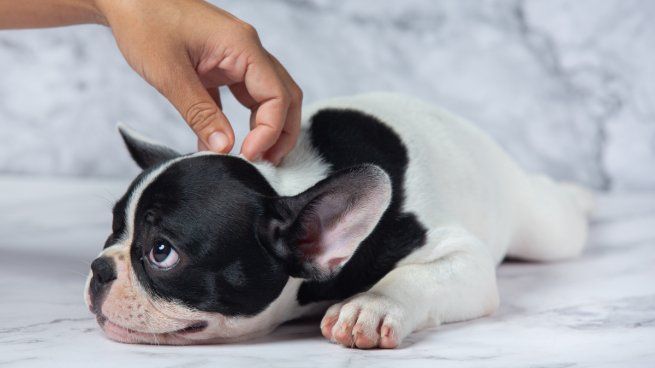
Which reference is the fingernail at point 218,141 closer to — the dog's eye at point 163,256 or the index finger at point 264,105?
the index finger at point 264,105

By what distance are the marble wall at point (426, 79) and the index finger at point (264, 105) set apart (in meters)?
3.00

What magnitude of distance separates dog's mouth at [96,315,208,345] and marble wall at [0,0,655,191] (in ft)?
11.0

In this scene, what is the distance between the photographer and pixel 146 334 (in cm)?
278

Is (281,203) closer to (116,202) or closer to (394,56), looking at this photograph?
(116,202)

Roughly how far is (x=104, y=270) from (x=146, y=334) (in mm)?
191

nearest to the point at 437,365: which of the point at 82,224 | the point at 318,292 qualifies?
the point at 318,292

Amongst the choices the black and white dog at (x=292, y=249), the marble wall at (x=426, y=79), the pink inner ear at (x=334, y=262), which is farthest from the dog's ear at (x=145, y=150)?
the marble wall at (x=426, y=79)

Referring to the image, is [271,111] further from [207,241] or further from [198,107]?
[207,241]

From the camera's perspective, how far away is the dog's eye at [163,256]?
2.72 meters

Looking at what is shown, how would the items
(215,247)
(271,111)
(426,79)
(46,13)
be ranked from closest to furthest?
(215,247) → (271,111) → (46,13) → (426,79)

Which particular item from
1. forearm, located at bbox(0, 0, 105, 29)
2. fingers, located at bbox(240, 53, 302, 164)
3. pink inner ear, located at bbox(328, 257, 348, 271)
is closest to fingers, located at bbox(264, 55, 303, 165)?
fingers, located at bbox(240, 53, 302, 164)

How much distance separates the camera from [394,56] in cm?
629

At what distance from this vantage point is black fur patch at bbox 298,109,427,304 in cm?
306

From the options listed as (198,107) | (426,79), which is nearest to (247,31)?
(198,107)
